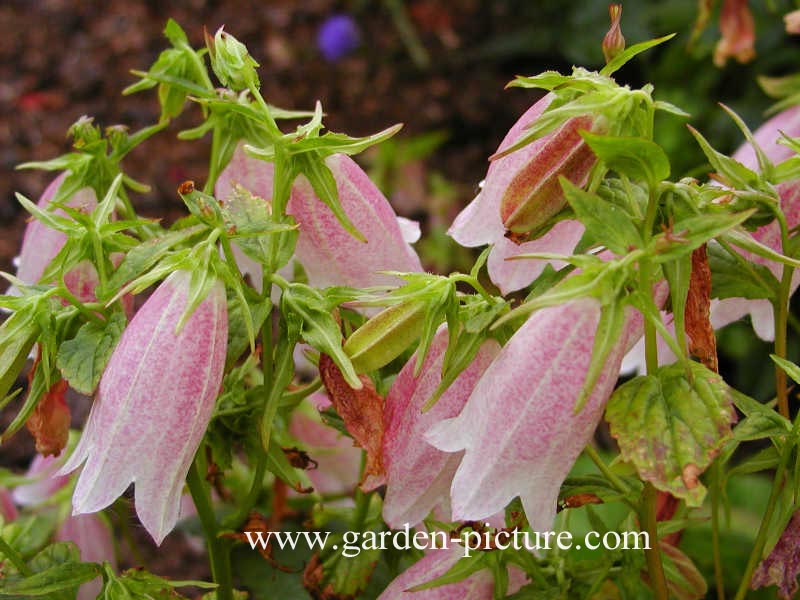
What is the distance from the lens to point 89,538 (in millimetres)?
1135

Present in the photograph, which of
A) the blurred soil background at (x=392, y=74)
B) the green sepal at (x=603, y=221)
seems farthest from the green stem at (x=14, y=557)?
the blurred soil background at (x=392, y=74)

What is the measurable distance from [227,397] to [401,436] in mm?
186

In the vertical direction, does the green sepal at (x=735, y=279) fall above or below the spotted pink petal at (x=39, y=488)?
above

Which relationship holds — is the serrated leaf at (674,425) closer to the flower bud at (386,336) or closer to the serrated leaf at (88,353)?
the flower bud at (386,336)

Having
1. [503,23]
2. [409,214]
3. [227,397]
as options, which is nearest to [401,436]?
[227,397]

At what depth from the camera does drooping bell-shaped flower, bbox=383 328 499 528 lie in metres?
0.78

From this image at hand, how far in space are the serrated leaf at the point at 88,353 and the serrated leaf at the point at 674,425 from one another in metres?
0.35

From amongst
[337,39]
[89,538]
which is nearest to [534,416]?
[89,538]

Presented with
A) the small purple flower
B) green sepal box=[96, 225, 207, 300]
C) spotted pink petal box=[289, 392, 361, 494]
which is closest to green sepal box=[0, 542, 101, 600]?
green sepal box=[96, 225, 207, 300]

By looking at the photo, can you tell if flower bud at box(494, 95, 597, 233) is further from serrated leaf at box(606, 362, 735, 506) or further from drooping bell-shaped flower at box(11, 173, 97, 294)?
drooping bell-shaped flower at box(11, 173, 97, 294)

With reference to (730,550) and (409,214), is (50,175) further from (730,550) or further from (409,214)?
(730,550)

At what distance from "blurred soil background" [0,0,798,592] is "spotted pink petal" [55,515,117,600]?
142 centimetres

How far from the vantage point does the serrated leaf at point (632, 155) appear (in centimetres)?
65

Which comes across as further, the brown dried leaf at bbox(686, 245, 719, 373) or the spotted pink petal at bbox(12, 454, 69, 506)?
the spotted pink petal at bbox(12, 454, 69, 506)
